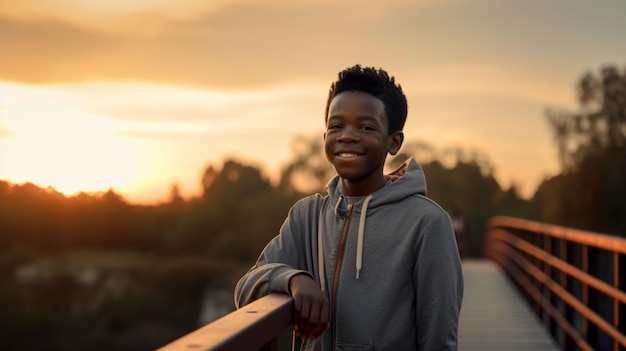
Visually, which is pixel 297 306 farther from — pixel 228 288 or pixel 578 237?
pixel 228 288

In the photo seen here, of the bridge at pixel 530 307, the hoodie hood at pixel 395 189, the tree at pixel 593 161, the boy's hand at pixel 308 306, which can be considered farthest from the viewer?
the tree at pixel 593 161

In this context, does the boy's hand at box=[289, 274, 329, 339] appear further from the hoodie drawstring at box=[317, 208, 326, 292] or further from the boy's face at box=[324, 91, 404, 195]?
the boy's face at box=[324, 91, 404, 195]

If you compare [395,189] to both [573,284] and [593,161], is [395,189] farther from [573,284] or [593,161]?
[593,161]

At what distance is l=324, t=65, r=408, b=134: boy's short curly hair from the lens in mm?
2129

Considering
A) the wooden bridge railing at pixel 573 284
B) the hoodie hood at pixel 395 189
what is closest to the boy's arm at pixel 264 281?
the hoodie hood at pixel 395 189

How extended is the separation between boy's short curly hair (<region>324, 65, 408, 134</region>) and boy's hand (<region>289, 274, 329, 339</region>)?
0.46 m

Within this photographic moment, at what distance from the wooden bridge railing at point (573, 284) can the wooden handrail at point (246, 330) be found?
7.89 ft

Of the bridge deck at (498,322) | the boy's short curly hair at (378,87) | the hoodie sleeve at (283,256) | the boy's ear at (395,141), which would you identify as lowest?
the bridge deck at (498,322)

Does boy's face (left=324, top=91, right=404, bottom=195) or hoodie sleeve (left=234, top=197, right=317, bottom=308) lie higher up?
boy's face (left=324, top=91, right=404, bottom=195)

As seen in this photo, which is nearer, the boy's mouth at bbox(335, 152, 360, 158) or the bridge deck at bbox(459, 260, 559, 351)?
Answer: the boy's mouth at bbox(335, 152, 360, 158)

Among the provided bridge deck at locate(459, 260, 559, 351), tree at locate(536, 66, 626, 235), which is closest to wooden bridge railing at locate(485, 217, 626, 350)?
bridge deck at locate(459, 260, 559, 351)

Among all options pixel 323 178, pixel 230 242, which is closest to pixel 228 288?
pixel 230 242

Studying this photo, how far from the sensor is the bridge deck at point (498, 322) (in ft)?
20.4

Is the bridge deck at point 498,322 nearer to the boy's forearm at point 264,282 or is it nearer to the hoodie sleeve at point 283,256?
the hoodie sleeve at point 283,256
